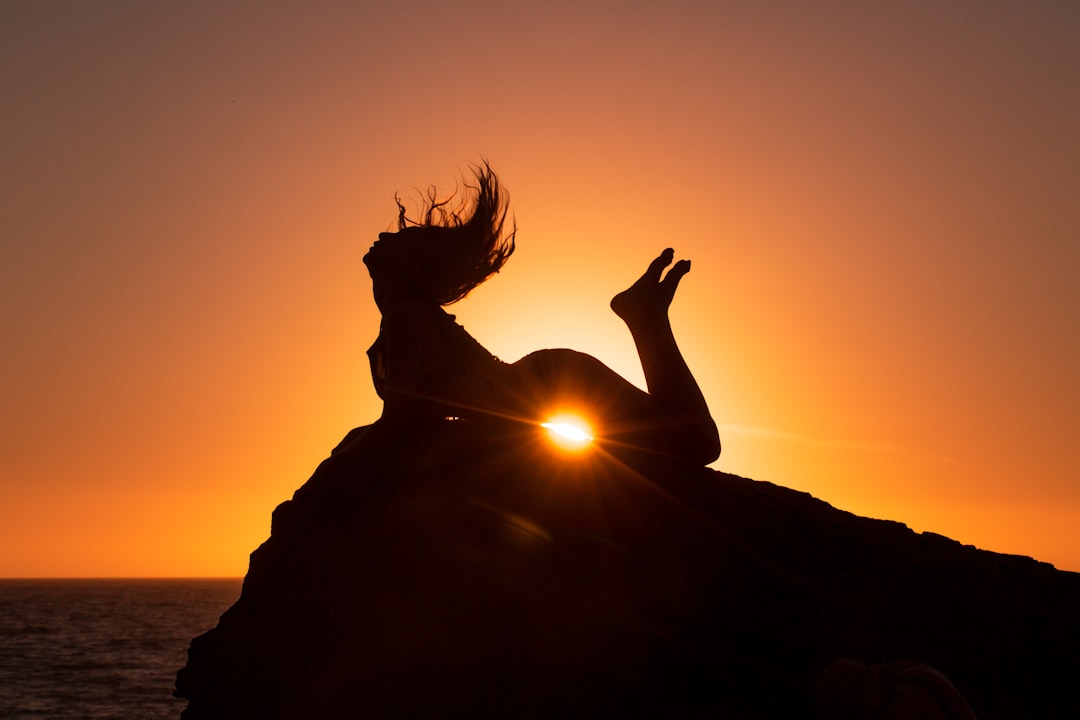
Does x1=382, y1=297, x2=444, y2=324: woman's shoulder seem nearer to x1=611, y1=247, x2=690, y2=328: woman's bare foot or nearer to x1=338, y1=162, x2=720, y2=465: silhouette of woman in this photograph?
x1=338, y1=162, x2=720, y2=465: silhouette of woman

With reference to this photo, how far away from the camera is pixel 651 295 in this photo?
5.76 m

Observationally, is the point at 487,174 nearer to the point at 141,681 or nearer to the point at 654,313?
the point at 654,313

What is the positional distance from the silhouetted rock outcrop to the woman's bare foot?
862 mm

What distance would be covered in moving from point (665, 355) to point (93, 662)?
55.7 metres

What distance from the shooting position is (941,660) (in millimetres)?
4805

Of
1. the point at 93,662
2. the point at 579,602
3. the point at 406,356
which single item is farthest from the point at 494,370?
the point at 93,662

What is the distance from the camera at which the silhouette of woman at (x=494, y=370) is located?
5367mm

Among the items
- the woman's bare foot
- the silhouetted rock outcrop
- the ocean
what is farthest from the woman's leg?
the ocean

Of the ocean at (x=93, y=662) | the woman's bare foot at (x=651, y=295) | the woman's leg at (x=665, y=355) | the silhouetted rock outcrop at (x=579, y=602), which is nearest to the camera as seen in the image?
the silhouetted rock outcrop at (x=579, y=602)

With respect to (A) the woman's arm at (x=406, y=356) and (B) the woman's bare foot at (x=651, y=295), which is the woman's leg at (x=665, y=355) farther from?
(A) the woman's arm at (x=406, y=356)

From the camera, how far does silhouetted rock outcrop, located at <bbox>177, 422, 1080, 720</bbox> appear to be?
4.34 metres

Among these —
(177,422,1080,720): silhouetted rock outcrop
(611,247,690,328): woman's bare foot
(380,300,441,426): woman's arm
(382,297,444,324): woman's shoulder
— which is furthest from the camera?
(611,247,690,328): woman's bare foot

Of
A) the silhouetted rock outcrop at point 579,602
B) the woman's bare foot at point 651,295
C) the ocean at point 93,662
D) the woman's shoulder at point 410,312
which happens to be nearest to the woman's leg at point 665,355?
Answer: the woman's bare foot at point 651,295

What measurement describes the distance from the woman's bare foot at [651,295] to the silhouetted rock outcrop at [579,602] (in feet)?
2.83
